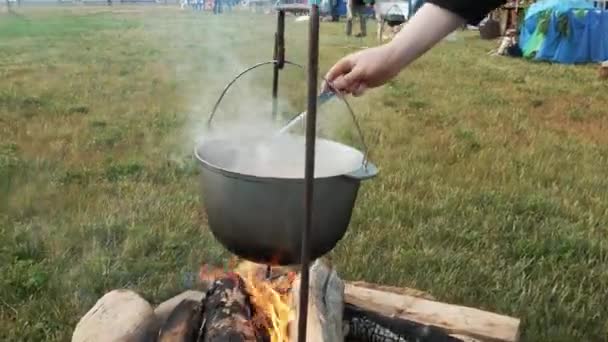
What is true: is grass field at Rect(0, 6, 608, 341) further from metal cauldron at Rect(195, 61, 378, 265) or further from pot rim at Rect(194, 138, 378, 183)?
pot rim at Rect(194, 138, 378, 183)

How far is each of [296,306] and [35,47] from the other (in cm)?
1247

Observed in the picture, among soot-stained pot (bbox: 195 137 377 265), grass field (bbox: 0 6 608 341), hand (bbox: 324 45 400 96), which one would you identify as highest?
hand (bbox: 324 45 400 96)

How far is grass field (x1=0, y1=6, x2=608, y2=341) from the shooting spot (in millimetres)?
3016

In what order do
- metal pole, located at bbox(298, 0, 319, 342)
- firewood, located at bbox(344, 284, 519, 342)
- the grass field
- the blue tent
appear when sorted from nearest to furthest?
metal pole, located at bbox(298, 0, 319, 342)
firewood, located at bbox(344, 284, 519, 342)
the grass field
the blue tent

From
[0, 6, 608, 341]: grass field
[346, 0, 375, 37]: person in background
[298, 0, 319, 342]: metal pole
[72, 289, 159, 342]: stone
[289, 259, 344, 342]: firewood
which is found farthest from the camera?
[346, 0, 375, 37]: person in background

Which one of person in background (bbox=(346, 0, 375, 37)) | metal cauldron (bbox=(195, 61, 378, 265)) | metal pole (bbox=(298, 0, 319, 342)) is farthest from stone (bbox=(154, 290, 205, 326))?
person in background (bbox=(346, 0, 375, 37))

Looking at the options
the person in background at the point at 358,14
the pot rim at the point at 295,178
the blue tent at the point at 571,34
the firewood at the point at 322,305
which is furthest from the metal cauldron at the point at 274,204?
the person in background at the point at 358,14

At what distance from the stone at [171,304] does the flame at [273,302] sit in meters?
0.24

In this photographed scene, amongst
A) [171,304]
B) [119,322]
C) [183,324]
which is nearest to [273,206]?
[183,324]

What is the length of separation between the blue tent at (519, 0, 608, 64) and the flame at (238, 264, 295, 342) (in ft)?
37.5

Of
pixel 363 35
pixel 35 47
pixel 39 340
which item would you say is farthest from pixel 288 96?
pixel 363 35

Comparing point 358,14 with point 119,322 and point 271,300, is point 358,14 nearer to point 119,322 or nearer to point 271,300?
point 271,300

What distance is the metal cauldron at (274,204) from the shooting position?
1755mm

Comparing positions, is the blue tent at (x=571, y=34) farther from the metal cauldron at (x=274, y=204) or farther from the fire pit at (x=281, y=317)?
the metal cauldron at (x=274, y=204)
